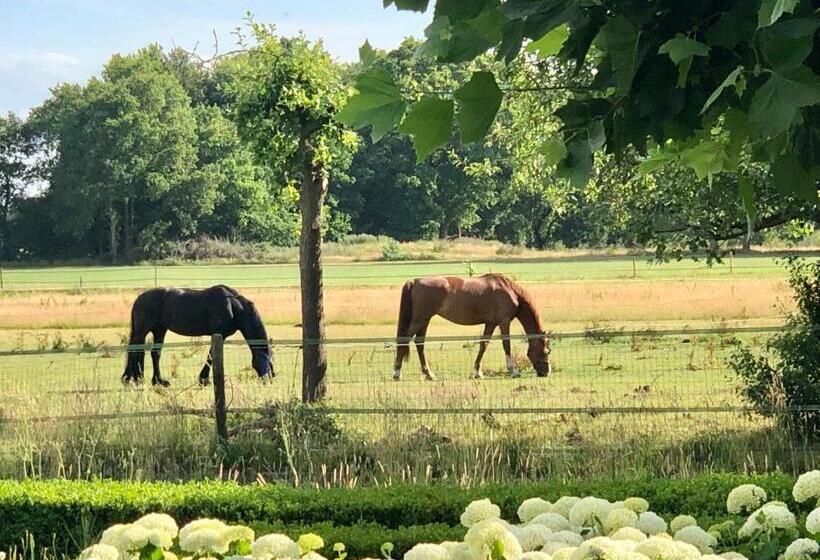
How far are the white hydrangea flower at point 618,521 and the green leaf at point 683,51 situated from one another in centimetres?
119

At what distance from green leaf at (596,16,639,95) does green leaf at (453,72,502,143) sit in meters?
0.20

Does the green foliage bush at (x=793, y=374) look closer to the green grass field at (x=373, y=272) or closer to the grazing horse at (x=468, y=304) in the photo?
the grazing horse at (x=468, y=304)

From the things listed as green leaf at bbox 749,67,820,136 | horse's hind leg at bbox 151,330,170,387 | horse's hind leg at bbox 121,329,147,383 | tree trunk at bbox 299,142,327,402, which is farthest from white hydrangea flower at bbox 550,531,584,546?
horse's hind leg at bbox 121,329,147,383

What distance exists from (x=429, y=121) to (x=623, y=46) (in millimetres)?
329

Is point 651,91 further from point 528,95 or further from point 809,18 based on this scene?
point 528,95

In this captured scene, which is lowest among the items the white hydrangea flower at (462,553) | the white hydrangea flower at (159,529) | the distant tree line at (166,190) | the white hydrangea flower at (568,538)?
the white hydrangea flower at (568,538)

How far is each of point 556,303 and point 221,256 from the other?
28.2 m

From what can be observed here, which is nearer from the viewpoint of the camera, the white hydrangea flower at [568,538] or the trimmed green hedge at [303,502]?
the white hydrangea flower at [568,538]

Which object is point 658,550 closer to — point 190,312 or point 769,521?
point 769,521

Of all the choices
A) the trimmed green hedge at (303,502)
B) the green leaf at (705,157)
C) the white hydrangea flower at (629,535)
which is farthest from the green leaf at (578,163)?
the trimmed green hedge at (303,502)

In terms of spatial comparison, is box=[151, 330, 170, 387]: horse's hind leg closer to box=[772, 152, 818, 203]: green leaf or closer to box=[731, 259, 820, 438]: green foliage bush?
box=[731, 259, 820, 438]: green foliage bush

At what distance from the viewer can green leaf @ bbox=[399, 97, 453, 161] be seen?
1757 millimetres

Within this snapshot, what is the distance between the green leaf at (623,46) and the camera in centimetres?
174

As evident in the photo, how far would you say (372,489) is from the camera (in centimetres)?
636
